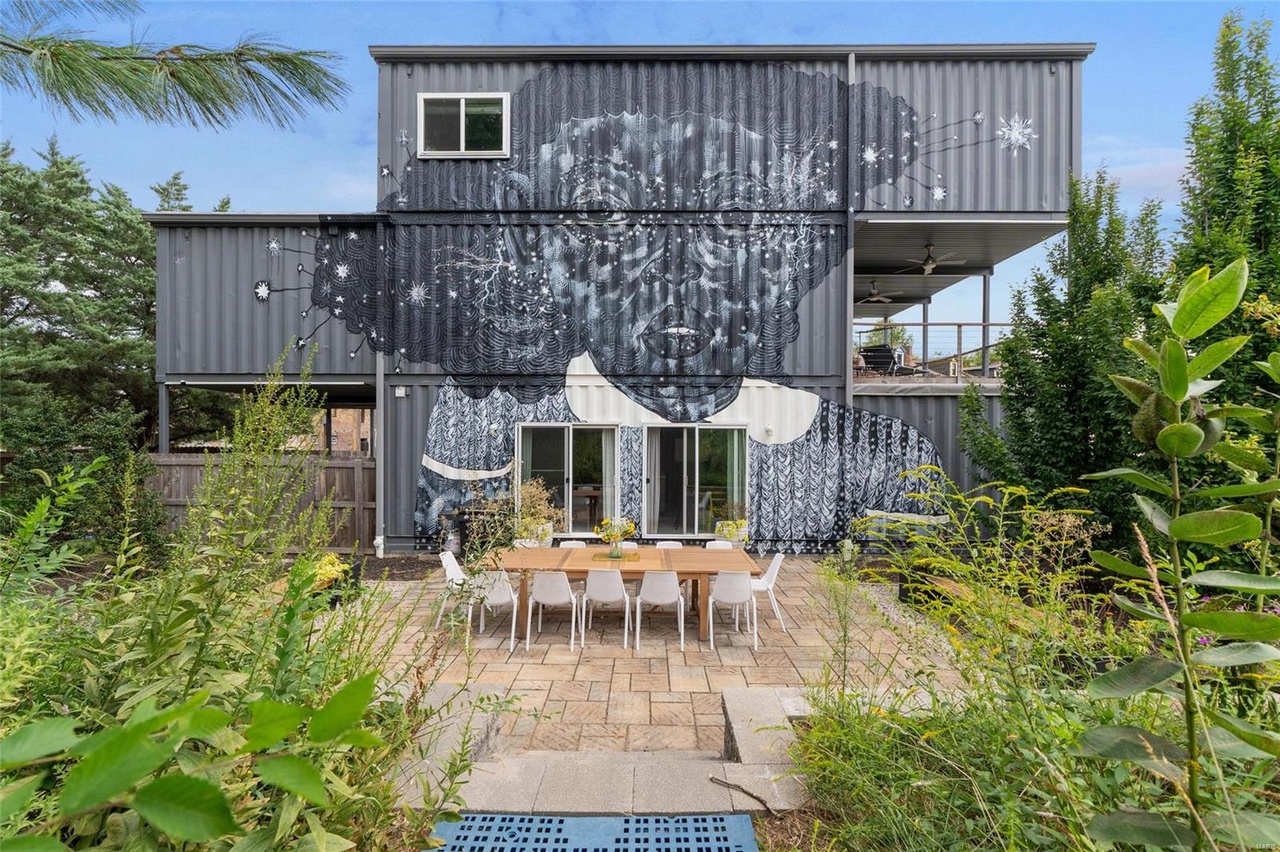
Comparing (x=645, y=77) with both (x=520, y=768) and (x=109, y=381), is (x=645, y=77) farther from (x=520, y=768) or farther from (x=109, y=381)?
(x=109, y=381)

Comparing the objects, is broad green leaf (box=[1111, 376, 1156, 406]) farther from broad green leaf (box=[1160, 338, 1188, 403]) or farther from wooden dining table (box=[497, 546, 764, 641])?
wooden dining table (box=[497, 546, 764, 641])

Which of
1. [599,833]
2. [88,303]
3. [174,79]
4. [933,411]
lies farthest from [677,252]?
[88,303]

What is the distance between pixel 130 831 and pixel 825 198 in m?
10.0

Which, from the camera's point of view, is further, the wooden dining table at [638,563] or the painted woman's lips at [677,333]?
the painted woman's lips at [677,333]

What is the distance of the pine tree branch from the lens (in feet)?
7.95

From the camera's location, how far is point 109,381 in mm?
16172

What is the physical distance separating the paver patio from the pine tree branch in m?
2.49

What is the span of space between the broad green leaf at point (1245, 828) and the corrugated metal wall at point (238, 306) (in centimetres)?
1013

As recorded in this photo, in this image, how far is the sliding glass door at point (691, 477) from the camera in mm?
9438

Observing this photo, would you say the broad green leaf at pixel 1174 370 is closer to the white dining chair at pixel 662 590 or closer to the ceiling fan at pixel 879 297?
the white dining chair at pixel 662 590

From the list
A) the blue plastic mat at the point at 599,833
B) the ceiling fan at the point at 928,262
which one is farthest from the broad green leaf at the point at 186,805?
the ceiling fan at the point at 928,262

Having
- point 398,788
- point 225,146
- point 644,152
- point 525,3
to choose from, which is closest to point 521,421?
point 644,152

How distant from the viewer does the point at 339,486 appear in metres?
9.46

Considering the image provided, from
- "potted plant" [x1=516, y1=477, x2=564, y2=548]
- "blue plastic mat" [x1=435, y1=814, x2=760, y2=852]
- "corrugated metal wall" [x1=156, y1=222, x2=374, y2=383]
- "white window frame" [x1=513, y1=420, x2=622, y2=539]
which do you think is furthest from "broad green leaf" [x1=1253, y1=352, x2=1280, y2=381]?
"corrugated metal wall" [x1=156, y1=222, x2=374, y2=383]
